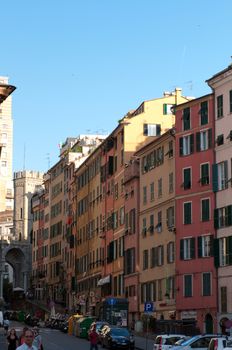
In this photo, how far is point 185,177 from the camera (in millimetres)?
69875

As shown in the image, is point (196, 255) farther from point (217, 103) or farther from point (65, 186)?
point (65, 186)

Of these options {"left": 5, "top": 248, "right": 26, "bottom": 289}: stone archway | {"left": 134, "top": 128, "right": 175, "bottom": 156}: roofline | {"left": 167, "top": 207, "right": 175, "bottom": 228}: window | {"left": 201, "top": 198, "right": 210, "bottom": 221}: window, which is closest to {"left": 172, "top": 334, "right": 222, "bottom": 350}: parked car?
{"left": 201, "top": 198, "right": 210, "bottom": 221}: window

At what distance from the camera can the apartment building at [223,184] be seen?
208 feet

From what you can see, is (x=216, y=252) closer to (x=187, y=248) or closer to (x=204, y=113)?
(x=187, y=248)

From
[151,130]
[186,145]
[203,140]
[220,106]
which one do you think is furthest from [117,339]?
[151,130]

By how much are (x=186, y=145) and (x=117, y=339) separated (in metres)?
19.6

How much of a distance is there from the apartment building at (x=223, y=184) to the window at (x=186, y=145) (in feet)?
10.2

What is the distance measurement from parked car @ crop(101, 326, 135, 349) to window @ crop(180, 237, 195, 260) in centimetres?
1199

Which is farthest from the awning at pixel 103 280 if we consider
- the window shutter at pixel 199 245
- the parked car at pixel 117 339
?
the parked car at pixel 117 339

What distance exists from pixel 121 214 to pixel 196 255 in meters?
21.2

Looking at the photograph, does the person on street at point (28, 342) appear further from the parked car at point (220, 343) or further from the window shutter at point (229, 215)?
the window shutter at point (229, 215)

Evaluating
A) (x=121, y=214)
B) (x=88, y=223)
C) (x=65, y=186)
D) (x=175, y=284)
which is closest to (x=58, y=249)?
(x=65, y=186)

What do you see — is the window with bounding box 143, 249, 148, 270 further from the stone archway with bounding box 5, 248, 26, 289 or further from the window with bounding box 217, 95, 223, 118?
the stone archway with bounding box 5, 248, 26, 289

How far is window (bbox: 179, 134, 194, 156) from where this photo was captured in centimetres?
6981
